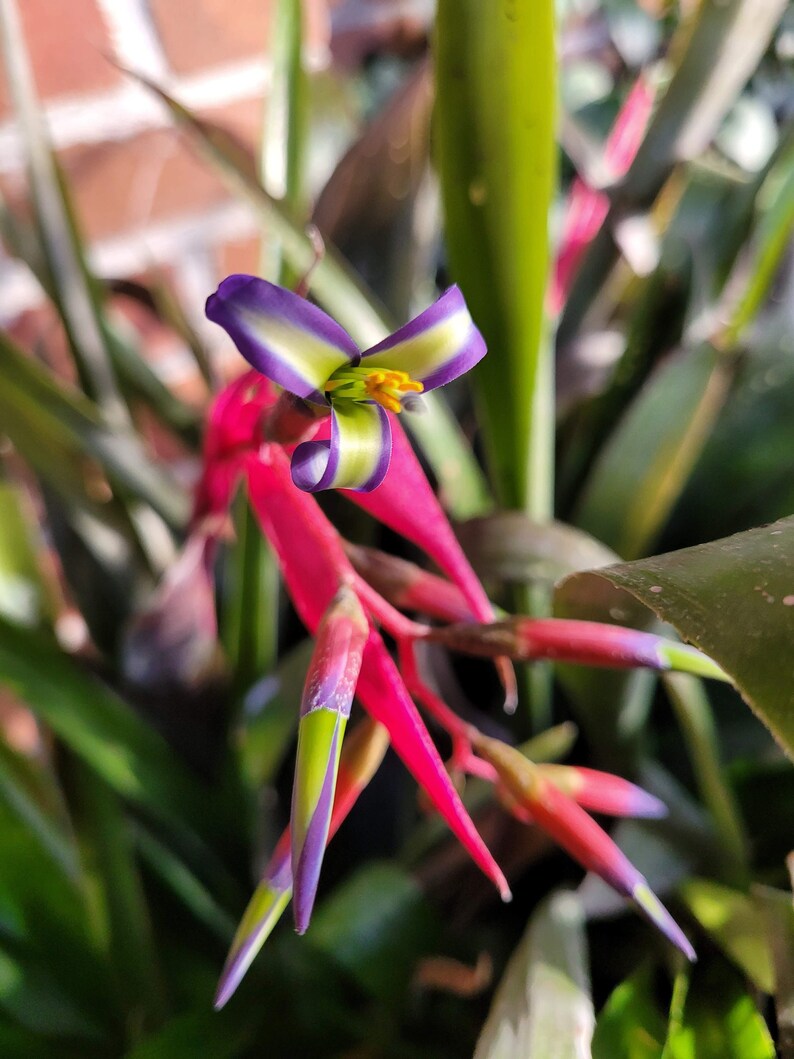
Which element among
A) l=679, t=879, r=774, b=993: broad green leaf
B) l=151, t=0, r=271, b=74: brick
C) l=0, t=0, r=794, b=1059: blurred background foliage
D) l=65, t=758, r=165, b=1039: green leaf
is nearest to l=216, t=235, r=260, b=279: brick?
l=151, t=0, r=271, b=74: brick

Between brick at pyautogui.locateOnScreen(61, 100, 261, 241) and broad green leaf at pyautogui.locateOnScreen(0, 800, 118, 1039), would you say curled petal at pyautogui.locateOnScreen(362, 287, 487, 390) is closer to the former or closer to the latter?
broad green leaf at pyautogui.locateOnScreen(0, 800, 118, 1039)

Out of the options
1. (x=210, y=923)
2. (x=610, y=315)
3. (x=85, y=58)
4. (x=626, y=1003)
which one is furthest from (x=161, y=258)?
(x=626, y=1003)

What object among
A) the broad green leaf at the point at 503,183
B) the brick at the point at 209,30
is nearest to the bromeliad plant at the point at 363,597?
the broad green leaf at the point at 503,183

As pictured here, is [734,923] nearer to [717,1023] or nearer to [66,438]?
[717,1023]

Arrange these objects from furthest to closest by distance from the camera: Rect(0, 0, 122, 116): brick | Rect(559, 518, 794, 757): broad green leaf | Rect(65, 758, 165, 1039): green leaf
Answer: Rect(0, 0, 122, 116): brick < Rect(65, 758, 165, 1039): green leaf < Rect(559, 518, 794, 757): broad green leaf

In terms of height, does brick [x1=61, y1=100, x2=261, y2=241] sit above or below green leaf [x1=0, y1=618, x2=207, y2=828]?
above

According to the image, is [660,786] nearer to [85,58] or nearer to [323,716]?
[323,716]

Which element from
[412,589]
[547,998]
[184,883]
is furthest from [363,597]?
[184,883]
